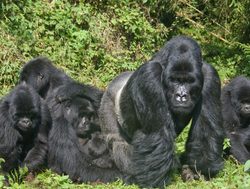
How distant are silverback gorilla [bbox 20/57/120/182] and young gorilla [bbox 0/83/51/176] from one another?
0.12 m

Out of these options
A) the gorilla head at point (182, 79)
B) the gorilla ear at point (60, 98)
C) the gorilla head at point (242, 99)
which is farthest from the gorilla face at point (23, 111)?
the gorilla head at point (242, 99)

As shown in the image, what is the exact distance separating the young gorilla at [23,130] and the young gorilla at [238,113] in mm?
2064

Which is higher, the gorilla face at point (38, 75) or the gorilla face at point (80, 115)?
the gorilla face at point (38, 75)

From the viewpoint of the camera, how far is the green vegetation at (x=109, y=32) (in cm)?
866

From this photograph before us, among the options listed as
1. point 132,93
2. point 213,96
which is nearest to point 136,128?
point 132,93

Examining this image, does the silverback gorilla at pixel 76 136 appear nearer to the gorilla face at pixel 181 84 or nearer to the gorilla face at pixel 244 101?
the gorilla face at pixel 181 84

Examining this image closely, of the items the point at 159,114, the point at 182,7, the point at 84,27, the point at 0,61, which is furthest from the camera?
the point at 182,7

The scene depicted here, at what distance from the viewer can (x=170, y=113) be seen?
5422 mm

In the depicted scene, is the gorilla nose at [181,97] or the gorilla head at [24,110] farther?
the gorilla head at [24,110]

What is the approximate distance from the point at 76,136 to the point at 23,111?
2.15 ft

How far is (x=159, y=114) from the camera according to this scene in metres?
5.32

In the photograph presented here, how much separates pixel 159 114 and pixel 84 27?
4.45 m

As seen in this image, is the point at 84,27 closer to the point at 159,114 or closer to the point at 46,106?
the point at 46,106

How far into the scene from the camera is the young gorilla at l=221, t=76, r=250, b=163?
6578 mm
